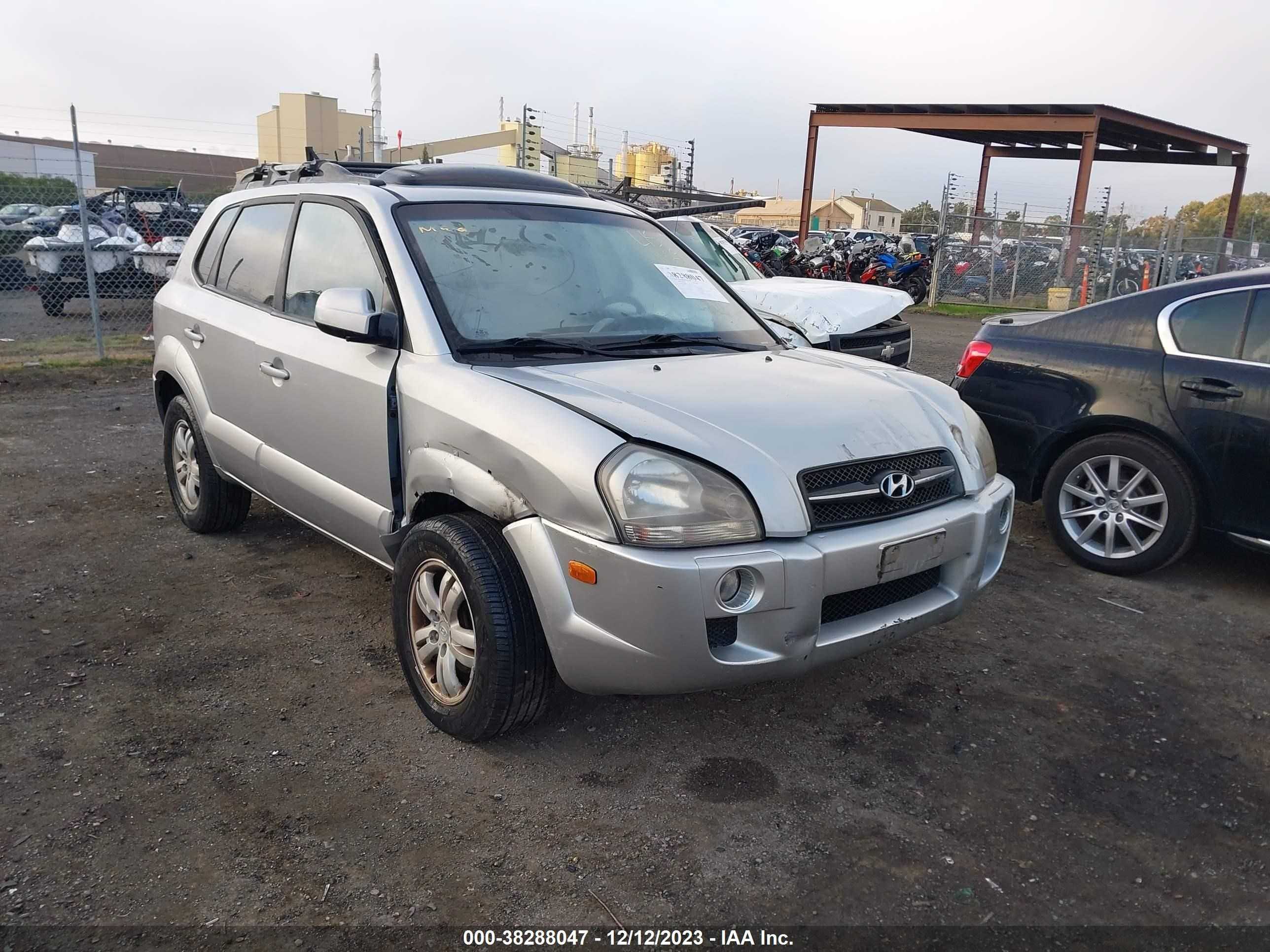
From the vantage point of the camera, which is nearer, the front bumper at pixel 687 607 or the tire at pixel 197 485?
the front bumper at pixel 687 607

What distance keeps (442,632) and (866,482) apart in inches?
56.6

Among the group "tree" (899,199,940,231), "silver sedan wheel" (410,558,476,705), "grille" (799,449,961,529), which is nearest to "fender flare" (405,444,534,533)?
"silver sedan wheel" (410,558,476,705)

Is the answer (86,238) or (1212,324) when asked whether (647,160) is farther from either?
(1212,324)

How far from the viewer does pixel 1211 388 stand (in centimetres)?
468

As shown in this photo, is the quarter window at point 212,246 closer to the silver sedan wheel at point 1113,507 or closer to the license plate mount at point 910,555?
the license plate mount at point 910,555

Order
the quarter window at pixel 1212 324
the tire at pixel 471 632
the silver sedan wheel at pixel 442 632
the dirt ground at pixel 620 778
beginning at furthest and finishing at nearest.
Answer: the quarter window at pixel 1212 324 → the silver sedan wheel at pixel 442 632 → the tire at pixel 471 632 → the dirt ground at pixel 620 778

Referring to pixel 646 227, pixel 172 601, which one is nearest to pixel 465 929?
pixel 172 601

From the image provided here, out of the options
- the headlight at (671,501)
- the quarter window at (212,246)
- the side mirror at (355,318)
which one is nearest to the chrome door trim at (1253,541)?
the headlight at (671,501)

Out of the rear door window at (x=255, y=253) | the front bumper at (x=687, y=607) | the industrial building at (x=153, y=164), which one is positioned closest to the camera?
the front bumper at (x=687, y=607)

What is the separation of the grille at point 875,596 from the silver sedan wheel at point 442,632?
1081 millimetres

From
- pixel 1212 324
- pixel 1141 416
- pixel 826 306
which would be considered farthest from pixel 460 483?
pixel 826 306

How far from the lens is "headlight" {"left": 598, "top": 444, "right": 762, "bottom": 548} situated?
2719 mm

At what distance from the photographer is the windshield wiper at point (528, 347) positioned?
3375 millimetres

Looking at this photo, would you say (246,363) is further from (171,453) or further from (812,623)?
(812,623)
